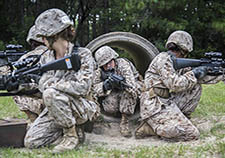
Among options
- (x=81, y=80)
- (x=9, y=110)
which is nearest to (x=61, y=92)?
(x=81, y=80)

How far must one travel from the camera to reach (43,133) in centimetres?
389

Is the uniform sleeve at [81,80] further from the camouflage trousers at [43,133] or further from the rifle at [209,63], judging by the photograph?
the rifle at [209,63]

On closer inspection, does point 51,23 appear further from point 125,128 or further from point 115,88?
point 125,128

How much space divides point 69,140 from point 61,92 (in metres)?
0.56

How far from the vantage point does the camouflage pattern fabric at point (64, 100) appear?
140 inches

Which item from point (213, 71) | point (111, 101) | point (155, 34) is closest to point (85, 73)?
point (111, 101)

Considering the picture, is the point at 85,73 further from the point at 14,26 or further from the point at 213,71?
the point at 14,26

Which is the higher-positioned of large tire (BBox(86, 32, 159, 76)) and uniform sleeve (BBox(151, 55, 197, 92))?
large tire (BBox(86, 32, 159, 76))

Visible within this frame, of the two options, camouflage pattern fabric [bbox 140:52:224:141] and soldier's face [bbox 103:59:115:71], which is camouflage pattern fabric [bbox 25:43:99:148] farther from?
soldier's face [bbox 103:59:115:71]

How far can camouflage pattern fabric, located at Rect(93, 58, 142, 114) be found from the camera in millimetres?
5016

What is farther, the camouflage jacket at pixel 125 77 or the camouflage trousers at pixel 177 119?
the camouflage jacket at pixel 125 77

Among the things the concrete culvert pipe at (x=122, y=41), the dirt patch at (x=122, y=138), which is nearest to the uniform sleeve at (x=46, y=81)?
the dirt patch at (x=122, y=138)

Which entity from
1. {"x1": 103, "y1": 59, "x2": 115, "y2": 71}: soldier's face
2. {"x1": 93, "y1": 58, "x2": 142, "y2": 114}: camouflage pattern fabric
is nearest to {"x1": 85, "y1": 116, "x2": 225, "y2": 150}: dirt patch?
{"x1": 93, "y1": 58, "x2": 142, "y2": 114}: camouflage pattern fabric

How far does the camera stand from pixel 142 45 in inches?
222
